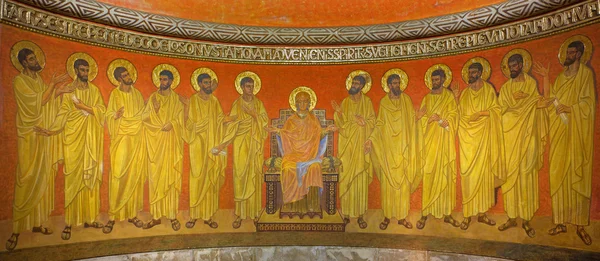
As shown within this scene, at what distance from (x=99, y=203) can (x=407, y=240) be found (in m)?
5.88

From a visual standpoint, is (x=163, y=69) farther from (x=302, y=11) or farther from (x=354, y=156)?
(x=354, y=156)

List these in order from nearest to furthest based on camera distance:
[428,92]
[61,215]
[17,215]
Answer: [17,215]
[61,215]
[428,92]

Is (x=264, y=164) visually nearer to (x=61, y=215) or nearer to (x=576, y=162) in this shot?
(x=61, y=215)

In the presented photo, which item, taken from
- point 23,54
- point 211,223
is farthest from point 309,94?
point 23,54

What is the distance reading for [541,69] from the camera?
26.9 feet

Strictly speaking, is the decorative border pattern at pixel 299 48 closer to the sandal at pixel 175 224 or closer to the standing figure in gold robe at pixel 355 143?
the standing figure in gold robe at pixel 355 143

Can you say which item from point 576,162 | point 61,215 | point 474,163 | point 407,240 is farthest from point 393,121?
point 61,215

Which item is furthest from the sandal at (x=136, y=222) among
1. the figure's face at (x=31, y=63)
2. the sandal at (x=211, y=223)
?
the figure's face at (x=31, y=63)

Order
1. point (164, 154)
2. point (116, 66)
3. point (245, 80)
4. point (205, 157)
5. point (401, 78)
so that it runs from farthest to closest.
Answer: point (245, 80) < point (401, 78) < point (205, 157) < point (164, 154) < point (116, 66)

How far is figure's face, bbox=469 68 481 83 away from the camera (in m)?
9.09

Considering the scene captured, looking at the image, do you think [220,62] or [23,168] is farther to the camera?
[220,62]

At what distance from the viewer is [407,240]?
376 inches

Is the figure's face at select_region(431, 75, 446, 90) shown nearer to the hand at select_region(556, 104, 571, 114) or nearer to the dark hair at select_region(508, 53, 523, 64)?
the dark hair at select_region(508, 53, 523, 64)

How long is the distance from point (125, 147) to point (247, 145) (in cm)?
244
